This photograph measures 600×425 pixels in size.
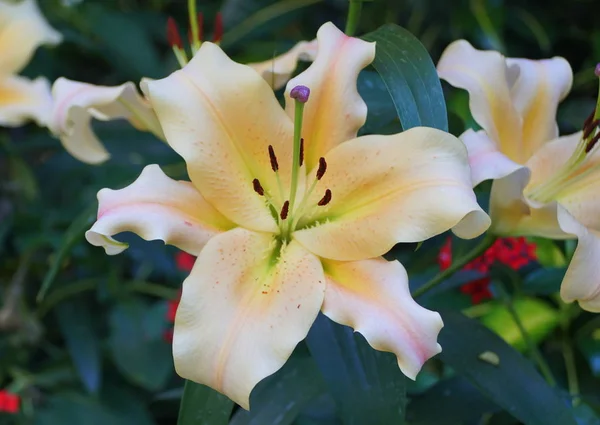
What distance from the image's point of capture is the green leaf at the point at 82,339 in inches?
35.8

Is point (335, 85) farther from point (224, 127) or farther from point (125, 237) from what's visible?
point (125, 237)

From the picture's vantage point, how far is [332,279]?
0.38 meters

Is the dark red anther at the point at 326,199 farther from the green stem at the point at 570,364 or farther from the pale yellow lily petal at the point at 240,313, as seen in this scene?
the green stem at the point at 570,364

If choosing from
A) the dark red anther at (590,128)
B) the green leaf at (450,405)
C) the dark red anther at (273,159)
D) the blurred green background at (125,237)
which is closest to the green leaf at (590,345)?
the blurred green background at (125,237)

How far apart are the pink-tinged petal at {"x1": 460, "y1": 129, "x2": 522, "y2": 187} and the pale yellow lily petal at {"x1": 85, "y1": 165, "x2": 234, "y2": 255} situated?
15 centimetres

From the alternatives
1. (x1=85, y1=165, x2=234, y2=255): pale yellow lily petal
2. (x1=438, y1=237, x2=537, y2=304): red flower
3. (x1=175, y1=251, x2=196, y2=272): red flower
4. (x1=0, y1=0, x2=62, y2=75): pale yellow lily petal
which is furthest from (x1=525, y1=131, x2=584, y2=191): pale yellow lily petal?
(x1=0, y1=0, x2=62, y2=75): pale yellow lily petal

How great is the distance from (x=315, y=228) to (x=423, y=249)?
209mm

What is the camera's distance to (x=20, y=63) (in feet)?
2.63

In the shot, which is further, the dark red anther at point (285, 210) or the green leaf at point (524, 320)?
the green leaf at point (524, 320)

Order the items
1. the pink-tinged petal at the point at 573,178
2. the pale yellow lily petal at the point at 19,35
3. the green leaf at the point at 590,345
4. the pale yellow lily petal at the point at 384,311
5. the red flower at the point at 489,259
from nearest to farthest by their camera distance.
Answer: the pale yellow lily petal at the point at 384,311, the pink-tinged petal at the point at 573,178, the red flower at the point at 489,259, the green leaf at the point at 590,345, the pale yellow lily petal at the point at 19,35

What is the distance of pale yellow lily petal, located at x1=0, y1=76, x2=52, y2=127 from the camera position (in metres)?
0.75

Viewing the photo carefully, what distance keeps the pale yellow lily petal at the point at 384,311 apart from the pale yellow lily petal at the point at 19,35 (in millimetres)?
569

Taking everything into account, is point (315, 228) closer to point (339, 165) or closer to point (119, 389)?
point (339, 165)

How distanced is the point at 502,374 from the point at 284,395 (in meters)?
0.15
